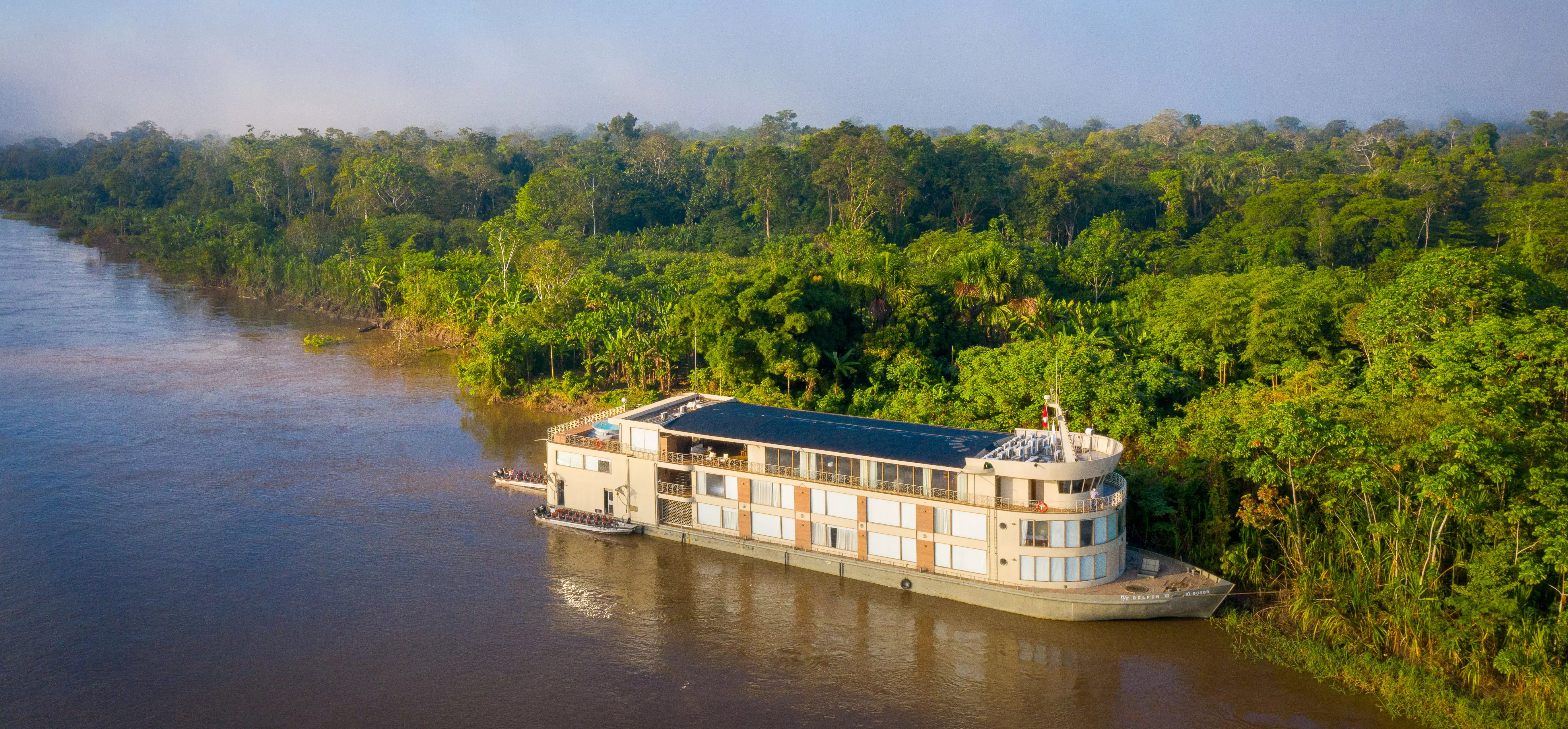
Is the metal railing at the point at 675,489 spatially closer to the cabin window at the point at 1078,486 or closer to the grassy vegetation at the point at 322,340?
the cabin window at the point at 1078,486

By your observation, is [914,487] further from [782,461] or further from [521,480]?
[521,480]

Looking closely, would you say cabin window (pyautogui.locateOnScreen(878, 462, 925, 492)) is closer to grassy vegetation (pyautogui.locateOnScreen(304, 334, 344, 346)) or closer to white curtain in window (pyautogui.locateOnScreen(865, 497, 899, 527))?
white curtain in window (pyautogui.locateOnScreen(865, 497, 899, 527))

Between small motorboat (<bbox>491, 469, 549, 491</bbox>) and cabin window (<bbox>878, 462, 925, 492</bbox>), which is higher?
cabin window (<bbox>878, 462, 925, 492</bbox>)

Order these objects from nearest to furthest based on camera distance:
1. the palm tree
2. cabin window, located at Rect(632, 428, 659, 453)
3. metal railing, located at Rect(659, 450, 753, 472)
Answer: metal railing, located at Rect(659, 450, 753, 472)
cabin window, located at Rect(632, 428, 659, 453)
the palm tree

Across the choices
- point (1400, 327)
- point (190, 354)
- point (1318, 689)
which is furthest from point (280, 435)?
point (1400, 327)

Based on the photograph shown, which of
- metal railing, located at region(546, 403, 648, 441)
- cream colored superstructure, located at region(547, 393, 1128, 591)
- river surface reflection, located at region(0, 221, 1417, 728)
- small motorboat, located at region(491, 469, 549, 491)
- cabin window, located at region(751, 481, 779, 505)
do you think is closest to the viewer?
river surface reflection, located at region(0, 221, 1417, 728)

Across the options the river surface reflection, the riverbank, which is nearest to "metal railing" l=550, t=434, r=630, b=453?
the river surface reflection

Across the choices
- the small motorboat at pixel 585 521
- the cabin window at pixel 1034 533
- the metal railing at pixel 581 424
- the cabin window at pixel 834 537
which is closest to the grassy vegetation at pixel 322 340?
the metal railing at pixel 581 424
